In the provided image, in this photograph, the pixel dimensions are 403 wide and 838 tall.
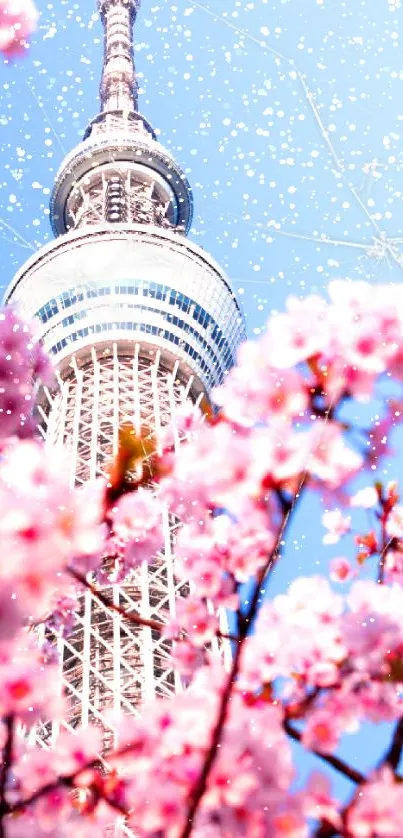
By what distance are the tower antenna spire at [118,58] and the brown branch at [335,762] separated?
54223mm

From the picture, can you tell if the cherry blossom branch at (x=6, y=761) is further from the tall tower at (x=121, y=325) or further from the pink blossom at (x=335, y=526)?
the tall tower at (x=121, y=325)

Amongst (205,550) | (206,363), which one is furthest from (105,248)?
(205,550)

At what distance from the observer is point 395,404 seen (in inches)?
A: 126

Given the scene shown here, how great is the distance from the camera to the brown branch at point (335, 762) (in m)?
2.45

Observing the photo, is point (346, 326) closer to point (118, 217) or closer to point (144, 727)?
point (144, 727)

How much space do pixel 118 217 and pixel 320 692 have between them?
45.3m

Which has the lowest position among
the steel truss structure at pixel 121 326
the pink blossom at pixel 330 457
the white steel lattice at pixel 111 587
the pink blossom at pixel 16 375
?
the pink blossom at pixel 330 457

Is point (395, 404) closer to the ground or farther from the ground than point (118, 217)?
closer to the ground

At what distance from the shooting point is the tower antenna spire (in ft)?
186

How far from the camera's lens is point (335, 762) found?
8.45 feet

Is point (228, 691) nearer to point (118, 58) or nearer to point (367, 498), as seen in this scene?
point (367, 498)

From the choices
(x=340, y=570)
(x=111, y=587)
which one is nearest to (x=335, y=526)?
(x=340, y=570)

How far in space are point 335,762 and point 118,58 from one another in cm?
6470

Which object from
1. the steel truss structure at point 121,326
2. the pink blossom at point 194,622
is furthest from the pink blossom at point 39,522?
the steel truss structure at point 121,326
